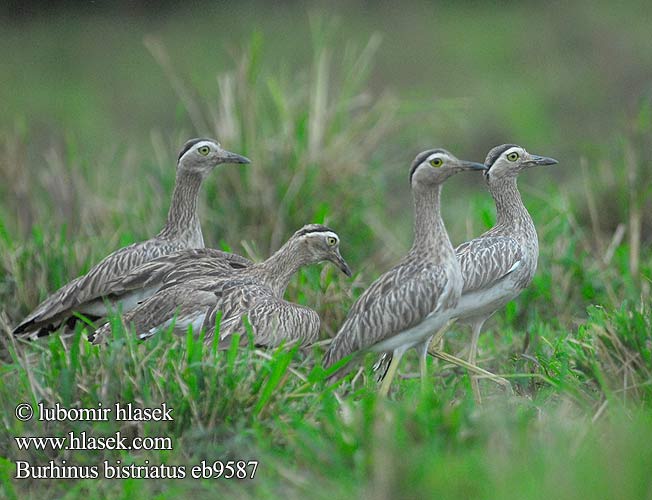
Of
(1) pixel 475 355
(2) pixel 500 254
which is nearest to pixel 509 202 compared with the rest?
(2) pixel 500 254

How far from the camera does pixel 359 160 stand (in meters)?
9.03

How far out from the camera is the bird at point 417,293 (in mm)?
5840

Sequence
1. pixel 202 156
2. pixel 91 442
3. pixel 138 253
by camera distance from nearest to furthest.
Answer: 1. pixel 91 442
2. pixel 138 253
3. pixel 202 156

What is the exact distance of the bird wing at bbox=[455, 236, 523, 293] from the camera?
251 inches

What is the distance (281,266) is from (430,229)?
1.03 m

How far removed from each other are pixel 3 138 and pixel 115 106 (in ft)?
23.5

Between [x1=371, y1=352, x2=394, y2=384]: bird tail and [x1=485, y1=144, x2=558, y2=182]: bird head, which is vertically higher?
[x1=485, y1=144, x2=558, y2=182]: bird head

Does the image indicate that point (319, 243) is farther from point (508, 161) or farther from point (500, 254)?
point (508, 161)

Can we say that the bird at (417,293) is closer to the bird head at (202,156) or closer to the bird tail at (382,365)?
the bird tail at (382,365)

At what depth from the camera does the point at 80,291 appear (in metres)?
6.89

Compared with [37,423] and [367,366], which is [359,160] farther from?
[37,423]

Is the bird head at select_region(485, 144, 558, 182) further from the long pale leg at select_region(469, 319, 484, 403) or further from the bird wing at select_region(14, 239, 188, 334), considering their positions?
the bird wing at select_region(14, 239, 188, 334)

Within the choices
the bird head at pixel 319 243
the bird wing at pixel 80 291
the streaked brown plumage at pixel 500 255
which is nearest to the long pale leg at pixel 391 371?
the streaked brown plumage at pixel 500 255

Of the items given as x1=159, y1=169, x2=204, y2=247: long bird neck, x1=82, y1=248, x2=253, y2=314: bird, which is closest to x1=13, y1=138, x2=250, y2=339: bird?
x1=159, y1=169, x2=204, y2=247: long bird neck
